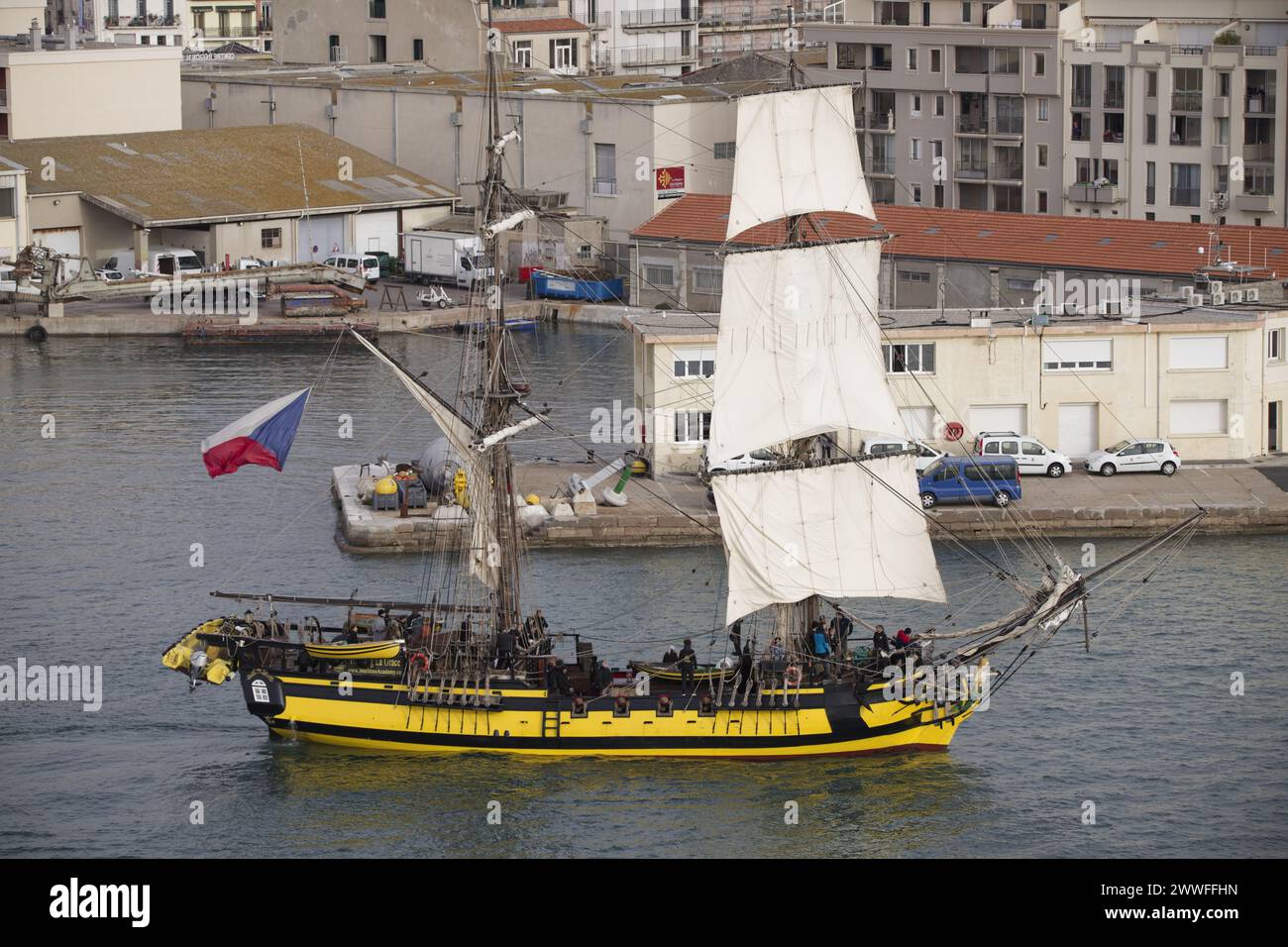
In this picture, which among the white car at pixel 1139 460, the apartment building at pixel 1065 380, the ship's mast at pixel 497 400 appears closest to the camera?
the ship's mast at pixel 497 400

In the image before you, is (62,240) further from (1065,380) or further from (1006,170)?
(1065,380)

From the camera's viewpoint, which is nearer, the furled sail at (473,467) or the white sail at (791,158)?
the furled sail at (473,467)

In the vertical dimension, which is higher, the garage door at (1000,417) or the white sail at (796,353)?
the white sail at (796,353)

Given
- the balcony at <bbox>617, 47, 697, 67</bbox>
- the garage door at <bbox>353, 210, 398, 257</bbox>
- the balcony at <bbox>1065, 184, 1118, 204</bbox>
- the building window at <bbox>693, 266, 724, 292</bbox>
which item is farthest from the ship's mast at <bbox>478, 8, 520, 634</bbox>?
the balcony at <bbox>617, 47, 697, 67</bbox>

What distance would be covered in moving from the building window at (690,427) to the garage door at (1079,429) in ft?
38.4

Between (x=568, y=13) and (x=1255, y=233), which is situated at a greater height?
(x=568, y=13)

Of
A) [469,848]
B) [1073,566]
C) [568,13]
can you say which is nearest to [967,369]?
[1073,566]

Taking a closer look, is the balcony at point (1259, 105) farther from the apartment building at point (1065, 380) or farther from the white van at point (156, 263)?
the white van at point (156, 263)

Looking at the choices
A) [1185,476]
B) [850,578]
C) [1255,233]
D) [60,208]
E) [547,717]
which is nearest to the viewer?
[547,717]

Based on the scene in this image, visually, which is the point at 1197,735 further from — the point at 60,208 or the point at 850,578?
the point at 60,208

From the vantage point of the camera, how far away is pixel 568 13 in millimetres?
155875

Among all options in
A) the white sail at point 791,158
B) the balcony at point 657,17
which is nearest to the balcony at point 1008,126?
the balcony at point 657,17

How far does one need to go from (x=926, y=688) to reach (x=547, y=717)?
27.8 ft

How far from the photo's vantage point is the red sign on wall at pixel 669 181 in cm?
11362
